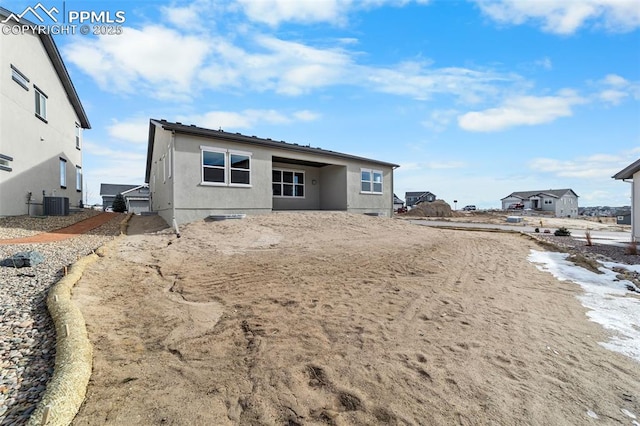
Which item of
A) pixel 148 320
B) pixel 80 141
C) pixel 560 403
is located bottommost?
pixel 560 403

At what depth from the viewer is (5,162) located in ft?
39.1

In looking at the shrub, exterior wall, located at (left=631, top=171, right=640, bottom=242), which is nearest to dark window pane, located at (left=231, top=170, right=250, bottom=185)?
exterior wall, located at (left=631, top=171, right=640, bottom=242)

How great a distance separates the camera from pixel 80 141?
2103cm

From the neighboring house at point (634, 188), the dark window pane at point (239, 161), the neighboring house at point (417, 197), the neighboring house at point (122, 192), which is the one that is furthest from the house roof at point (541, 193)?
the neighboring house at point (122, 192)

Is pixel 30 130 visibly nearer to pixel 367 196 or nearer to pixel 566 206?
pixel 367 196

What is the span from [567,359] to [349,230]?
9878mm

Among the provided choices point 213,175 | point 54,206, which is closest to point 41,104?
point 54,206

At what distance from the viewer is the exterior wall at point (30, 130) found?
1205cm

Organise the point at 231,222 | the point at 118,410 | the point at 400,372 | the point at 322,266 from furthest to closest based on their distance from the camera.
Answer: the point at 231,222 → the point at 322,266 → the point at 400,372 → the point at 118,410

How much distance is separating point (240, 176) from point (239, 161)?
A: 65 centimetres

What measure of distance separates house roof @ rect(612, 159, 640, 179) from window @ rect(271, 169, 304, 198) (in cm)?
1488

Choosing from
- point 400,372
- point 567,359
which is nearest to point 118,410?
point 400,372

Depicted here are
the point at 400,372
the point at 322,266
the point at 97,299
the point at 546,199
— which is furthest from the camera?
the point at 546,199

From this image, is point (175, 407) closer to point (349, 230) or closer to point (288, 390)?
point (288, 390)
